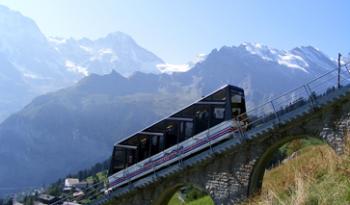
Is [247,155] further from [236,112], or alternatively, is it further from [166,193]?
[166,193]

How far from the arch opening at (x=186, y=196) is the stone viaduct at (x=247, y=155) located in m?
0.08

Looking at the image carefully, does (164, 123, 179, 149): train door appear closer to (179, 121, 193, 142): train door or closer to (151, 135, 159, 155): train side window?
(179, 121, 193, 142): train door

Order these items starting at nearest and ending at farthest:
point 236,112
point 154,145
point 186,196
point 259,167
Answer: point 259,167 < point 236,112 < point 154,145 < point 186,196

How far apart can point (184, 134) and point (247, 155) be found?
4.34 metres

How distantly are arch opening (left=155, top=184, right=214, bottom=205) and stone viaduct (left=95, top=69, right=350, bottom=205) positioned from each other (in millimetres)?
80

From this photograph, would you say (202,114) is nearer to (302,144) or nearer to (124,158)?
(124,158)

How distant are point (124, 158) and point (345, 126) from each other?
49.1 feet

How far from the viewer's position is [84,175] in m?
150

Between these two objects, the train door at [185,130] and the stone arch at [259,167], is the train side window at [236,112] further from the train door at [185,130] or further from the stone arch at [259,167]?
the stone arch at [259,167]

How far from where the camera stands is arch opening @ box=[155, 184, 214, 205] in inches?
1046

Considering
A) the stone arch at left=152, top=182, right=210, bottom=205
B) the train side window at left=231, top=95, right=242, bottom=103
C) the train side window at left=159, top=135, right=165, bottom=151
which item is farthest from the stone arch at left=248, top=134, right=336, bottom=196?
the train side window at left=159, top=135, right=165, bottom=151

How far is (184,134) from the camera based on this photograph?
2581 cm

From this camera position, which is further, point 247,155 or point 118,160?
point 118,160

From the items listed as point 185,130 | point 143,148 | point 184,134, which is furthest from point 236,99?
point 143,148
